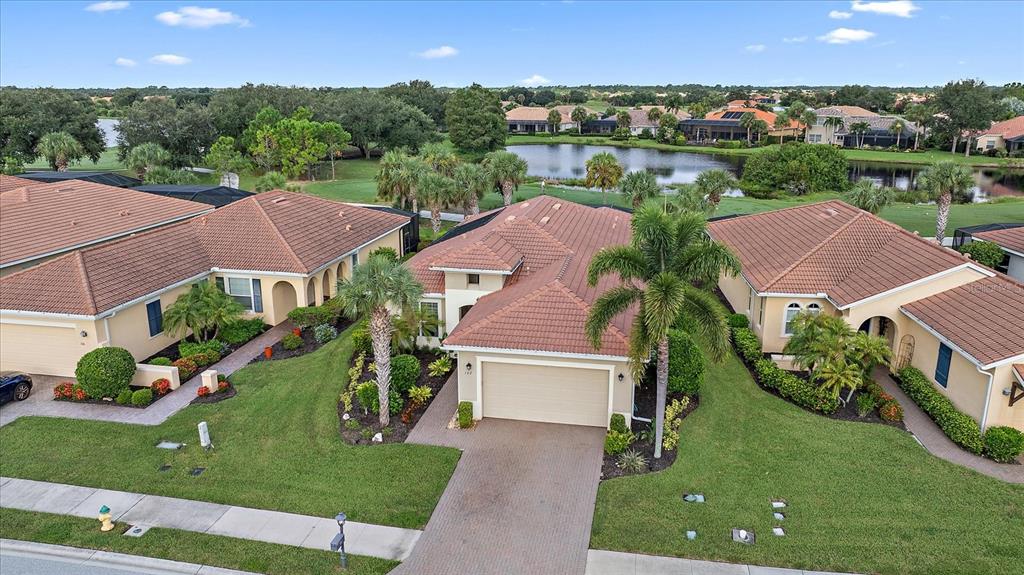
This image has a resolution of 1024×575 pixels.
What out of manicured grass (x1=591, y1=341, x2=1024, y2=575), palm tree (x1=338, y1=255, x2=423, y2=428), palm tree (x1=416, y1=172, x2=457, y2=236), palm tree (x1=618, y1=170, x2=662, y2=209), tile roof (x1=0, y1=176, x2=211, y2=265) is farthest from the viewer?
palm tree (x1=618, y1=170, x2=662, y2=209)

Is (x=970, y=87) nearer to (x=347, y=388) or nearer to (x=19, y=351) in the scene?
(x=347, y=388)

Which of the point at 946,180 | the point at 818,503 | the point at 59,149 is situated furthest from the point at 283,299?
the point at 59,149

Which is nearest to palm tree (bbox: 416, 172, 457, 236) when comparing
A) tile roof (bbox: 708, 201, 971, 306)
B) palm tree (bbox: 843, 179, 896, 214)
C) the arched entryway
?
the arched entryway

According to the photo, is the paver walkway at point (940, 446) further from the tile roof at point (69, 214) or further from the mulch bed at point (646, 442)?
the tile roof at point (69, 214)

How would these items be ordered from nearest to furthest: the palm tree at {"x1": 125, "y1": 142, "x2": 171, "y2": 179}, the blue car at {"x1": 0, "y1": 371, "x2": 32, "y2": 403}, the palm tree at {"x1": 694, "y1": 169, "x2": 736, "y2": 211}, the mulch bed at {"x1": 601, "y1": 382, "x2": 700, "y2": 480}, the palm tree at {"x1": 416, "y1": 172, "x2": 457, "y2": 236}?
the mulch bed at {"x1": 601, "y1": 382, "x2": 700, "y2": 480} < the blue car at {"x1": 0, "y1": 371, "x2": 32, "y2": 403} < the palm tree at {"x1": 416, "y1": 172, "x2": 457, "y2": 236} < the palm tree at {"x1": 694, "y1": 169, "x2": 736, "y2": 211} < the palm tree at {"x1": 125, "y1": 142, "x2": 171, "y2": 179}

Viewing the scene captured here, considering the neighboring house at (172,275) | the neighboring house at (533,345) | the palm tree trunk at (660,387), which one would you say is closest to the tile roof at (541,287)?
the neighboring house at (533,345)

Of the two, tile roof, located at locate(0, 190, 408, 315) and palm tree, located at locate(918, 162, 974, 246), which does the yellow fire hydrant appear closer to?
tile roof, located at locate(0, 190, 408, 315)

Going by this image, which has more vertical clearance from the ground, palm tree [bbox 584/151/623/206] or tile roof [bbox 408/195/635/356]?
palm tree [bbox 584/151/623/206]
